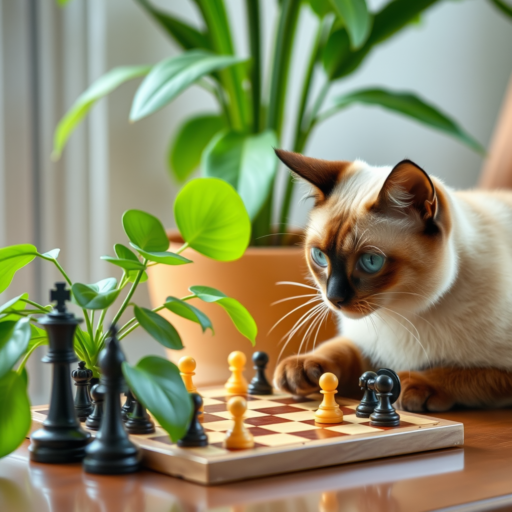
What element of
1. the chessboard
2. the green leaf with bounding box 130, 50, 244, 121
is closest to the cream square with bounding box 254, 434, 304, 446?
the chessboard

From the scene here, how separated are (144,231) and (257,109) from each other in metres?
0.93

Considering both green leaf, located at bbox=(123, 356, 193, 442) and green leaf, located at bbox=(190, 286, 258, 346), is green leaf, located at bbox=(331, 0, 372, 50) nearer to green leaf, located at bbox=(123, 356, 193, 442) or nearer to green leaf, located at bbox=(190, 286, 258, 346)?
green leaf, located at bbox=(190, 286, 258, 346)

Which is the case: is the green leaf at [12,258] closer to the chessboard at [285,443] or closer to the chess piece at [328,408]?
the chessboard at [285,443]

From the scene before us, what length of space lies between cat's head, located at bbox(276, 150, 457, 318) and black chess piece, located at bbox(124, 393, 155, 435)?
32 centimetres

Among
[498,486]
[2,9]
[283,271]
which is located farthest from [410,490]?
[2,9]


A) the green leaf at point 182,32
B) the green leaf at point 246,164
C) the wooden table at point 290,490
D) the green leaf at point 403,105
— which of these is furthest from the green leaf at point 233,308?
the green leaf at point 182,32

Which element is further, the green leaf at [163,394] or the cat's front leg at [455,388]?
the cat's front leg at [455,388]

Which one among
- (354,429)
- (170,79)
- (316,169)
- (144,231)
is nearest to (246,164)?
(170,79)

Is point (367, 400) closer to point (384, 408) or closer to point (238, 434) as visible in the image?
point (384, 408)

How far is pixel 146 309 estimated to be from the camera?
2.66 feet

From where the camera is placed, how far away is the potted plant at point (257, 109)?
143cm

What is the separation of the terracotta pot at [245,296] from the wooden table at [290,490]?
0.63 m

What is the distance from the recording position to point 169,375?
2.40ft

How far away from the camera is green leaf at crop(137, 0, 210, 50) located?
180cm
